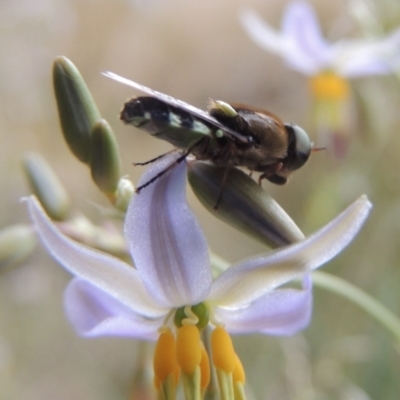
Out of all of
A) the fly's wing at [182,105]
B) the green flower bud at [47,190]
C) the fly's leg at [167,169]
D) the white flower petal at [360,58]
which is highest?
the fly's wing at [182,105]

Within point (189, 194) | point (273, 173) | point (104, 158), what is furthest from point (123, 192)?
point (189, 194)

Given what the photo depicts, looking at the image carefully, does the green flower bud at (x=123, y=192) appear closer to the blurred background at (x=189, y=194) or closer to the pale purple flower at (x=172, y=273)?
the pale purple flower at (x=172, y=273)

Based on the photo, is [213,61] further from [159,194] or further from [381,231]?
[159,194]

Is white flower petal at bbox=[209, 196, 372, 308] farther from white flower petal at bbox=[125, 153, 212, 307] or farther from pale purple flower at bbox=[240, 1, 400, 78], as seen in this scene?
pale purple flower at bbox=[240, 1, 400, 78]

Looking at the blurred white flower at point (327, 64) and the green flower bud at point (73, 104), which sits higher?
the green flower bud at point (73, 104)

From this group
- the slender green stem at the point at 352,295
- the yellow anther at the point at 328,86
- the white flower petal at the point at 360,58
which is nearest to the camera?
the slender green stem at the point at 352,295

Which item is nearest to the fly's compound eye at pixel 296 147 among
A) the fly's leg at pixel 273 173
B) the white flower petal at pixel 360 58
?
the fly's leg at pixel 273 173

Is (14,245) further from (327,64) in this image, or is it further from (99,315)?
(327,64)
